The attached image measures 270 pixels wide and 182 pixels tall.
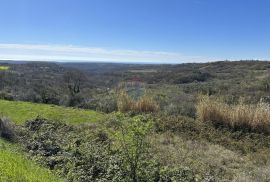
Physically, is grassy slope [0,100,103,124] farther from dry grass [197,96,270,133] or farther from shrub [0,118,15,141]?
dry grass [197,96,270,133]

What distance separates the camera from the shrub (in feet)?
38.3

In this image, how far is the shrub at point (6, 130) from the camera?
11.7 m

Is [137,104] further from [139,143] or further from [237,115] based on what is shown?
[139,143]

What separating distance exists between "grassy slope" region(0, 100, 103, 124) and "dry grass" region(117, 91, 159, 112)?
0.94 meters

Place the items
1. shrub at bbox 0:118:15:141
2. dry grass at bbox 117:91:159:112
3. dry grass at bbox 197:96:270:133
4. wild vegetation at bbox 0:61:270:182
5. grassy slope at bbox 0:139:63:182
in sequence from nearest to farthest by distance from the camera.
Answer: grassy slope at bbox 0:139:63:182
wild vegetation at bbox 0:61:270:182
shrub at bbox 0:118:15:141
dry grass at bbox 197:96:270:133
dry grass at bbox 117:91:159:112

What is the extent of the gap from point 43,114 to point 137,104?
11.6 feet

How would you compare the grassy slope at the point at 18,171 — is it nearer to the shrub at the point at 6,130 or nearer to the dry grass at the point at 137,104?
the shrub at the point at 6,130

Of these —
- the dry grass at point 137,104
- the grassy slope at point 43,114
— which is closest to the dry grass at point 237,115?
the dry grass at point 137,104

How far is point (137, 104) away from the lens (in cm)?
1593

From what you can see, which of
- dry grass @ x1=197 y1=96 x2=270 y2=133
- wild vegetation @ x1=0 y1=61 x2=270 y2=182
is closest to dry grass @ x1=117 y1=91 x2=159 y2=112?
wild vegetation @ x1=0 y1=61 x2=270 y2=182

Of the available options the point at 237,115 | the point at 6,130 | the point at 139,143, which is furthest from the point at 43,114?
the point at 139,143

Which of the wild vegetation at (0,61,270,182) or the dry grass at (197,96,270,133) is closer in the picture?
the wild vegetation at (0,61,270,182)

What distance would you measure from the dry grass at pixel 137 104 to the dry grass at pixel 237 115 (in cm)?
234

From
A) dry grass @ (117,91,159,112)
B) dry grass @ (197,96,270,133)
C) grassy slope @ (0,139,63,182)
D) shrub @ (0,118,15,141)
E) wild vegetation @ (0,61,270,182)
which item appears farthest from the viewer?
dry grass @ (117,91,159,112)
